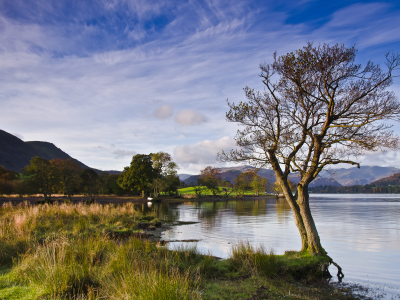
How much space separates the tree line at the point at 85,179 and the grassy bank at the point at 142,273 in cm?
4020

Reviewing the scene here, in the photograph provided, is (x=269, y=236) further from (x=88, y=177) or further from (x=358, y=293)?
(x=88, y=177)

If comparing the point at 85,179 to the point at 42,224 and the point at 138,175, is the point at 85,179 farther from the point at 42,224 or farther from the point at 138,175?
the point at 42,224

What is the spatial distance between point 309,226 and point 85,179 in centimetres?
6144

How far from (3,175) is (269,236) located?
79825 millimetres

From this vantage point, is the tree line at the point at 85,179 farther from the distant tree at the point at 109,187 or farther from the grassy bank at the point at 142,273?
the grassy bank at the point at 142,273

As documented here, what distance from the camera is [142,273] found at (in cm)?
523

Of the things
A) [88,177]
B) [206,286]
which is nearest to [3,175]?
[88,177]

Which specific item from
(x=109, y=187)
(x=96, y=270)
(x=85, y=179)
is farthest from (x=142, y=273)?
(x=109, y=187)

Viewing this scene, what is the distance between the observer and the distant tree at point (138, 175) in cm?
7488

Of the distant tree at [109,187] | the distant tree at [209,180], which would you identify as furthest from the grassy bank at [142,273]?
the distant tree at [209,180]

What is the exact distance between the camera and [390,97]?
33.2ft

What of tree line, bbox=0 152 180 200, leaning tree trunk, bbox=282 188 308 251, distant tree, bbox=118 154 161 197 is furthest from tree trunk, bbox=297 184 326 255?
distant tree, bbox=118 154 161 197

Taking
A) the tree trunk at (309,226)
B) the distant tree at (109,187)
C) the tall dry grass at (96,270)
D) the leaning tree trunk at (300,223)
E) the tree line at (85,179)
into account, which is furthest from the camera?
the distant tree at (109,187)

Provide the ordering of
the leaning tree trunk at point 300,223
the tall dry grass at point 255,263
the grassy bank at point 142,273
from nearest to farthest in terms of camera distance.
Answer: the grassy bank at point 142,273 → the tall dry grass at point 255,263 → the leaning tree trunk at point 300,223
